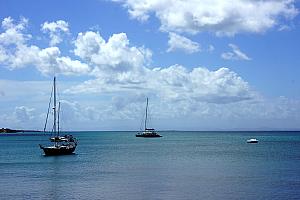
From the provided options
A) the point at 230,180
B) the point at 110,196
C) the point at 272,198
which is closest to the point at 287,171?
the point at 230,180

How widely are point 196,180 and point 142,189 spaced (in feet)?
36.3

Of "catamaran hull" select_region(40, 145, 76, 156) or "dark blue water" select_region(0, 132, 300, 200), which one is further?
"catamaran hull" select_region(40, 145, 76, 156)

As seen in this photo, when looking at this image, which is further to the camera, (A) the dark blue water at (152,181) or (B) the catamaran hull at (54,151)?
(B) the catamaran hull at (54,151)

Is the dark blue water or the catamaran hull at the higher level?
the catamaran hull

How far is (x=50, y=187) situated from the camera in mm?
61344

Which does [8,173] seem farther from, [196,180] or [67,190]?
[196,180]

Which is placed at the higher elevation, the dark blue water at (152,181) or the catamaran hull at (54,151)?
the catamaran hull at (54,151)

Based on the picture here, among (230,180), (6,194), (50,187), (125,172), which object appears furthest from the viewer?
(125,172)

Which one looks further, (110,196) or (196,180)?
(196,180)

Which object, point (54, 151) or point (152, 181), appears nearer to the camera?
point (152, 181)

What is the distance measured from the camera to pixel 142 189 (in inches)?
2280

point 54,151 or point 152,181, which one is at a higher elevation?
point 54,151

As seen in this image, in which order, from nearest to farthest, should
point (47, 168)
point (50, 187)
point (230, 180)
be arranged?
point (50, 187)
point (230, 180)
point (47, 168)

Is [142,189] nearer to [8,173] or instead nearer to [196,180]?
[196,180]
